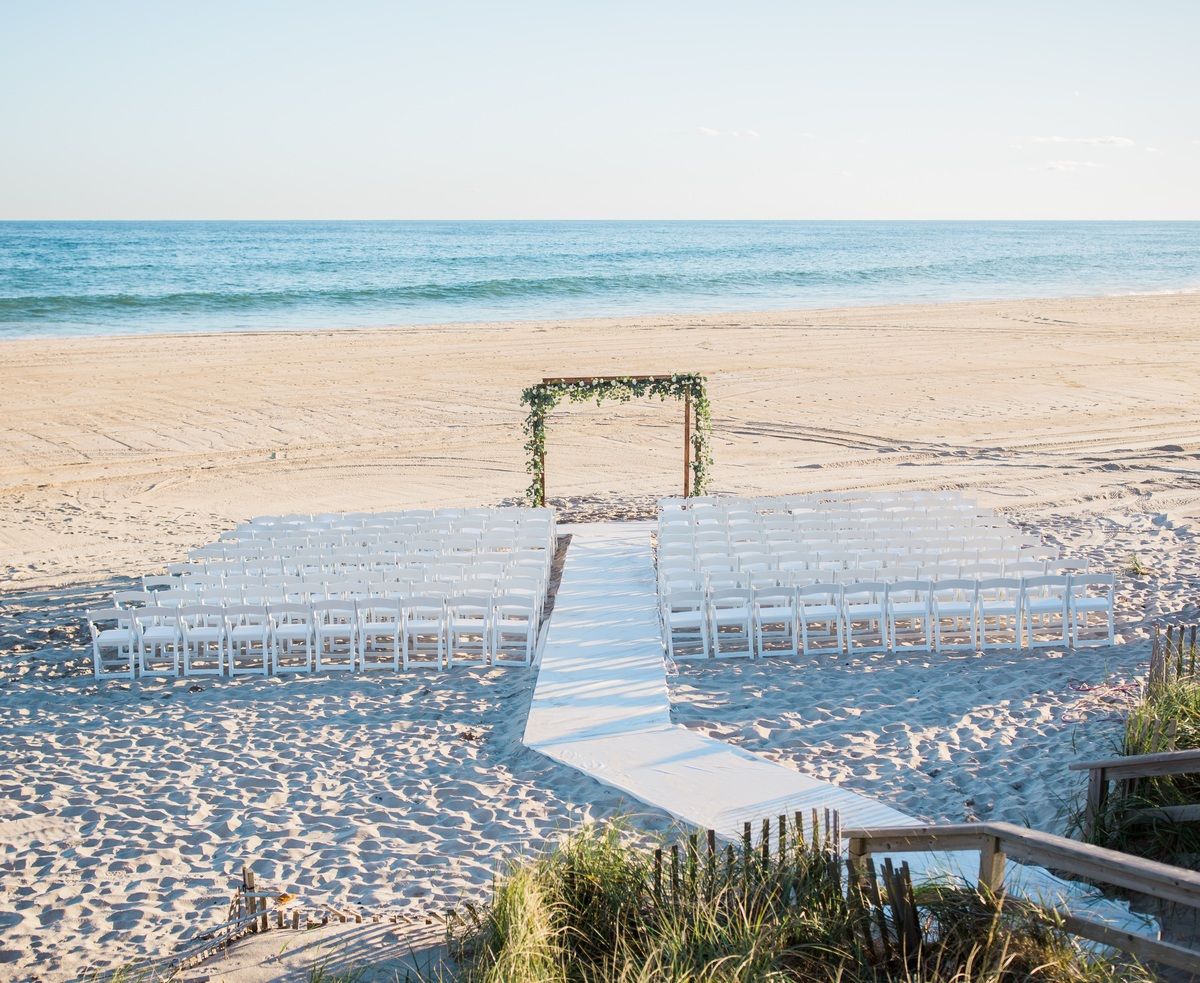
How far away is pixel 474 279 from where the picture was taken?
61656mm

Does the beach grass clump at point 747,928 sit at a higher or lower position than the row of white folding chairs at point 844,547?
lower

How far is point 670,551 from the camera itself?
43.8 feet

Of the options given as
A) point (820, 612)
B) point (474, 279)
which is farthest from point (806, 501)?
point (474, 279)

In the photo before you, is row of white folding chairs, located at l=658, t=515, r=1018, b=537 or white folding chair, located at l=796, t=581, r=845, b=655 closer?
white folding chair, located at l=796, t=581, r=845, b=655

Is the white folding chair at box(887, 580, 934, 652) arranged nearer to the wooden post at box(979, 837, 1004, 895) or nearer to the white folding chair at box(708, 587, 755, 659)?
the white folding chair at box(708, 587, 755, 659)

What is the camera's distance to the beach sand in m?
7.55

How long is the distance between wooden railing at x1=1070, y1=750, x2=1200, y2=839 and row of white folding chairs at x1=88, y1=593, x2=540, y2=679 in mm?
5801

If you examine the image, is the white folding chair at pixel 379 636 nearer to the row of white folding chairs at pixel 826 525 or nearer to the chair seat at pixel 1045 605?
the row of white folding chairs at pixel 826 525

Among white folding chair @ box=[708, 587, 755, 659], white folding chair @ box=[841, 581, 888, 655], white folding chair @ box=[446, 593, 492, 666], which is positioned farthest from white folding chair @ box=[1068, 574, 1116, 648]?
white folding chair @ box=[446, 593, 492, 666]

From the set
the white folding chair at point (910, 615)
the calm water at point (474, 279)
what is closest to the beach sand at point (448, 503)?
the white folding chair at point (910, 615)

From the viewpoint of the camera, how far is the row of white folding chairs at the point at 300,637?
439 inches

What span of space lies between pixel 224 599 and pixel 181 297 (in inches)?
1722

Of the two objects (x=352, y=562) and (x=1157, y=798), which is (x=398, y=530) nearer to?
(x=352, y=562)

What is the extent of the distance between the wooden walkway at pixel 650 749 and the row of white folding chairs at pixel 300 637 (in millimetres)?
719
